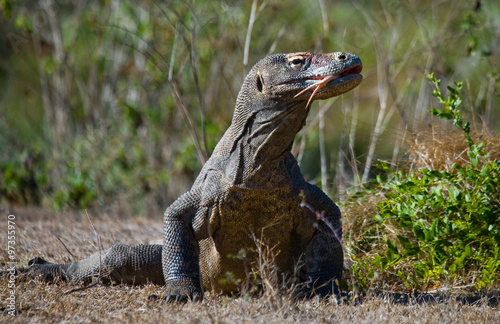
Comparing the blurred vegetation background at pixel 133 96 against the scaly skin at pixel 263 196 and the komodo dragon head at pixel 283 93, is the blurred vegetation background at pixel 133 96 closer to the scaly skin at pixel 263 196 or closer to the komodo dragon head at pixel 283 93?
the scaly skin at pixel 263 196

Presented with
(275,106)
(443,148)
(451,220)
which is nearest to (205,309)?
(275,106)

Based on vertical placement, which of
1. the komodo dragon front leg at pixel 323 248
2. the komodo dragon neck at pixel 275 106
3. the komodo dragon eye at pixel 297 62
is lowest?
the komodo dragon front leg at pixel 323 248

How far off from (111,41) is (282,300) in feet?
28.3

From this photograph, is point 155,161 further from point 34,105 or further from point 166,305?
point 34,105

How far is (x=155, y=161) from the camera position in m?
10.9

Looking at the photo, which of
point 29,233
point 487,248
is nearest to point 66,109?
point 29,233

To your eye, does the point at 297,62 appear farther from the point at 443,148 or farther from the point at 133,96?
the point at 133,96

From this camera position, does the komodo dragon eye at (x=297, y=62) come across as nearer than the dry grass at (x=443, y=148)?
Yes

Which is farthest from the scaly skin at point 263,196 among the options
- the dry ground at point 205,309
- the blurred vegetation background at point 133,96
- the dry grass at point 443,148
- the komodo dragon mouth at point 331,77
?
the blurred vegetation background at point 133,96

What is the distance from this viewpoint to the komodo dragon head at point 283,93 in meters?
3.85

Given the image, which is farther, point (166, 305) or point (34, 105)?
point (34, 105)

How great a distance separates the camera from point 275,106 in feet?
13.3

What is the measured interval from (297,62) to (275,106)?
0.31 meters

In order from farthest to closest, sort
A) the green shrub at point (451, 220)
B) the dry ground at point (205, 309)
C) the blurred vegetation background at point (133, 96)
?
the blurred vegetation background at point (133, 96) < the green shrub at point (451, 220) < the dry ground at point (205, 309)
